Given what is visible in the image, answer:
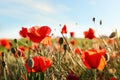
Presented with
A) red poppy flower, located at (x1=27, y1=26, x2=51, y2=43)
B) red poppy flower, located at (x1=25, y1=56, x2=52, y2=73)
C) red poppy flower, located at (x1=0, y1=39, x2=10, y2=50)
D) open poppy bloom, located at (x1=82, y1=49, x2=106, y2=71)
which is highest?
red poppy flower, located at (x1=27, y1=26, x2=51, y2=43)

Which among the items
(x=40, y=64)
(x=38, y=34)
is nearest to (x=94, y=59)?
(x=40, y=64)

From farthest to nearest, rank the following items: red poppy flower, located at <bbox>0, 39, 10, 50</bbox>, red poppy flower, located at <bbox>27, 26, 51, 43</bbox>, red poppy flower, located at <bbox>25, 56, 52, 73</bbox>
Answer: red poppy flower, located at <bbox>0, 39, 10, 50</bbox>
red poppy flower, located at <bbox>27, 26, 51, 43</bbox>
red poppy flower, located at <bbox>25, 56, 52, 73</bbox>

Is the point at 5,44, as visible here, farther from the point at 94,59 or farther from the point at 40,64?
the point at 94,59

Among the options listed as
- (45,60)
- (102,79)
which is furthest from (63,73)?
(45,60)

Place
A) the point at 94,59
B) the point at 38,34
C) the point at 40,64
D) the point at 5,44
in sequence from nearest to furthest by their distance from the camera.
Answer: the point at 94,59
the point at 40,64
the point at 38,34
the point at 5,44

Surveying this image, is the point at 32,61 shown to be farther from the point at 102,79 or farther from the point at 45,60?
the point at 102,79

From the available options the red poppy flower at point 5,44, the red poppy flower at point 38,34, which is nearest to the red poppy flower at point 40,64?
the red poppy flower at point 38,34

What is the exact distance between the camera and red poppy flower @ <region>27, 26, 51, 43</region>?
3.09 meters

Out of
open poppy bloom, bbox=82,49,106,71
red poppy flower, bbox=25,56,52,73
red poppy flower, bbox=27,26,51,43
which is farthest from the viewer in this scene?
red poppy flower, bbox=27,26,51,43

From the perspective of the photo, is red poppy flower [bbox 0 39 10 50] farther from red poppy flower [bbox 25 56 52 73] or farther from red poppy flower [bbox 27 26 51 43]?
red poppy flower [bbox 25 56 52 73]

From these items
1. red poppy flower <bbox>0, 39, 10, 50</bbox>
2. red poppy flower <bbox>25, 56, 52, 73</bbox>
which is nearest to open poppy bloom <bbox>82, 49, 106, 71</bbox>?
red poppy flower <bbox>25, 56, 52, 73</bbox>

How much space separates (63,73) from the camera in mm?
3758

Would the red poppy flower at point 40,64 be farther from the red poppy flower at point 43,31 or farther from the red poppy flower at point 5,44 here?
the red poppy flower at point 5,44

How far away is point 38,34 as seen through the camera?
3.12 meters
